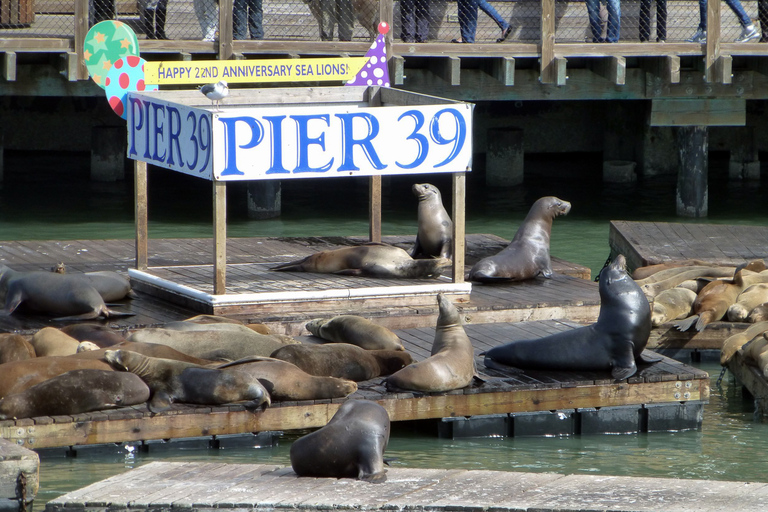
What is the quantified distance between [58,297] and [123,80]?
1.83 metres

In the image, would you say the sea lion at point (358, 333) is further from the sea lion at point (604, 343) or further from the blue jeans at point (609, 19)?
the blue jeans at point (609, 19)

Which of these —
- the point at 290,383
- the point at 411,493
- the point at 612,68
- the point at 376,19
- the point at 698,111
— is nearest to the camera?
the point at 411,493

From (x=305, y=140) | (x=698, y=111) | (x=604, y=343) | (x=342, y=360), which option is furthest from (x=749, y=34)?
(x=342, y=360)

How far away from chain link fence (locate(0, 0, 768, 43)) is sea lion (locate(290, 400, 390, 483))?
850 centimetres

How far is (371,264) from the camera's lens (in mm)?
A: 9297

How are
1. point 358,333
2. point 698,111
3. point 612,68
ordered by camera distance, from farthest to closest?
point 698,111 < point 612,68 < point 358,333

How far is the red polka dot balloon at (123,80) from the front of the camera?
9.21m

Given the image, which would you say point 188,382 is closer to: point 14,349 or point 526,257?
point 14,349

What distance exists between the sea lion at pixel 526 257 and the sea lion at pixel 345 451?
4260mm

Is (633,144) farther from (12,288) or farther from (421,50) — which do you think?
(12,288)

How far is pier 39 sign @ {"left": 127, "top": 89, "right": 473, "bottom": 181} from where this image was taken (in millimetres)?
8102

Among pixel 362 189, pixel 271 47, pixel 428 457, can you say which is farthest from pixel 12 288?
pixel 362 189

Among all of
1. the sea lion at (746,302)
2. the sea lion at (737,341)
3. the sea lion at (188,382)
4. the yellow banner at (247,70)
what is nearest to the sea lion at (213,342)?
the sea lion at (188,382)

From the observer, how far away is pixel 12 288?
8367 millimetres
